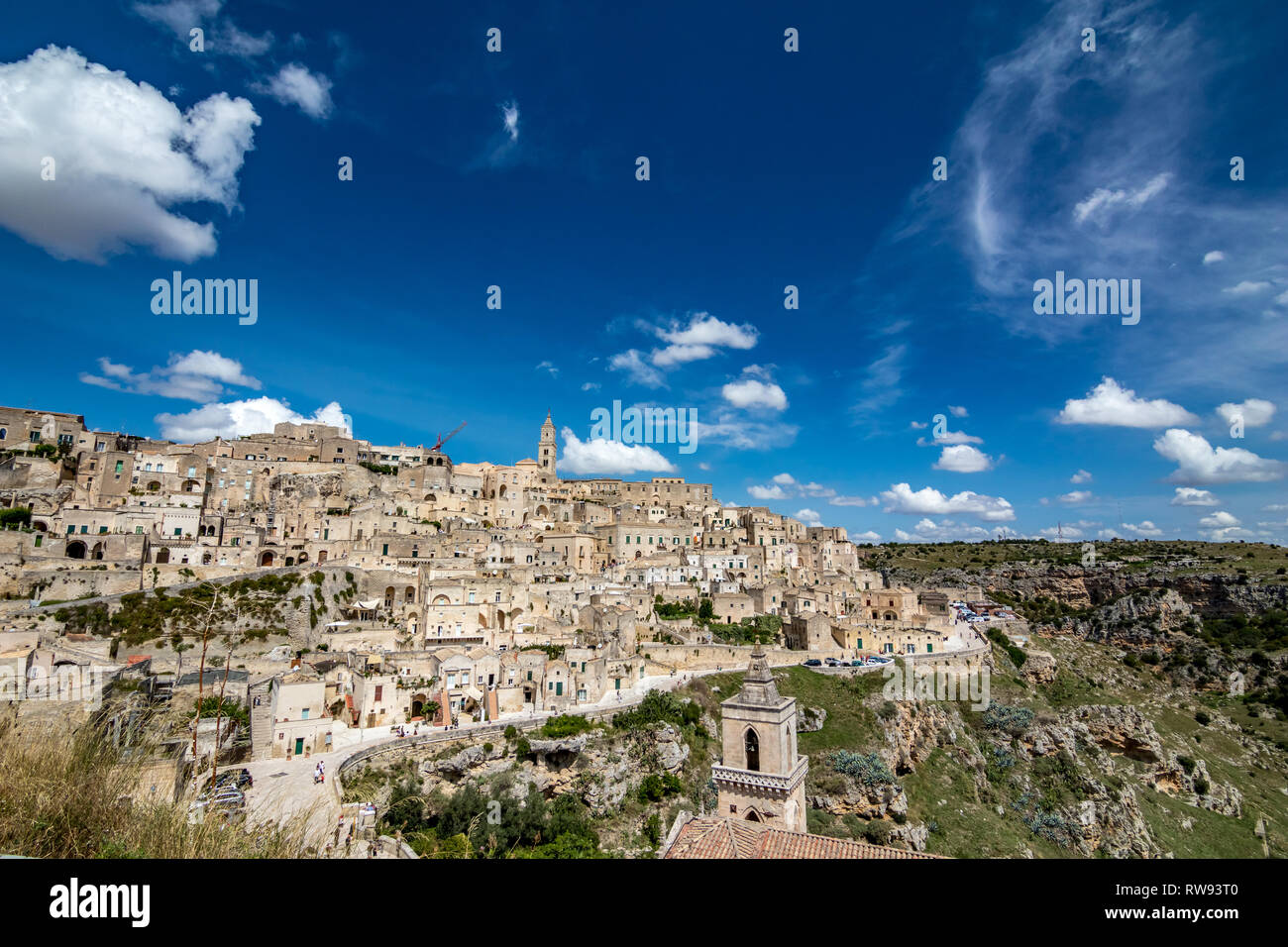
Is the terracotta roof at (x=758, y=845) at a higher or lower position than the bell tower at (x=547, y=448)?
lower

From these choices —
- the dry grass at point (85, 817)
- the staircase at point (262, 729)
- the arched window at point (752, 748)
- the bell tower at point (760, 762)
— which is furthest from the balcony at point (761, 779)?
the dry grass at point (85, 817)

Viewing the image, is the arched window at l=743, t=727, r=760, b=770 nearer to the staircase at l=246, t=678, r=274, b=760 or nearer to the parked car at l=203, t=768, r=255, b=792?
the parked car at l=203, t=768, r=255, b=792

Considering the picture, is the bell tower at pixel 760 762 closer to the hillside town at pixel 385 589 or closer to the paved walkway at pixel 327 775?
the hillside town at pixel 385 589

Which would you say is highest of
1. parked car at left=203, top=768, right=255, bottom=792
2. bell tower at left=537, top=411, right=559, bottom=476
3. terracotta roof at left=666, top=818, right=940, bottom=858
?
bell tower at left=537, top=411, right=559, bottom=476

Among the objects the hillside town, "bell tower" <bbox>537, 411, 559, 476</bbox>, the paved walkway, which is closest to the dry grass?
the paved walkway

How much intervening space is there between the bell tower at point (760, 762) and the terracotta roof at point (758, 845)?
15.8 feet

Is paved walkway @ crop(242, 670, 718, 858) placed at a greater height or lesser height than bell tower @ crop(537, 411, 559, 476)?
lesser

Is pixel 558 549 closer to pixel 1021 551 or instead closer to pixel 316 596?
pixel 316 596

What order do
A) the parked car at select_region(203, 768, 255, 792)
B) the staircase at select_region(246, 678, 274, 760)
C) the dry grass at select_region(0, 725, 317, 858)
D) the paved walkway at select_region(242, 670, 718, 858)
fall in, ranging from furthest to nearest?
the staircase at select_region(246, 678, 274, 760) → the parked car at select_region(203, 768, 255, 792) → the paved walkway at select_region(242, 670, 718, 858) → the dry grass at select_region(0, 725, 317, 858)

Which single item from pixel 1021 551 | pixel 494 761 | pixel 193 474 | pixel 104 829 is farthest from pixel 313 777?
pixel 1021 551

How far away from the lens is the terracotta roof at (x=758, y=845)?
11766mm

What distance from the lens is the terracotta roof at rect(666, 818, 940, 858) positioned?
11.8 m
